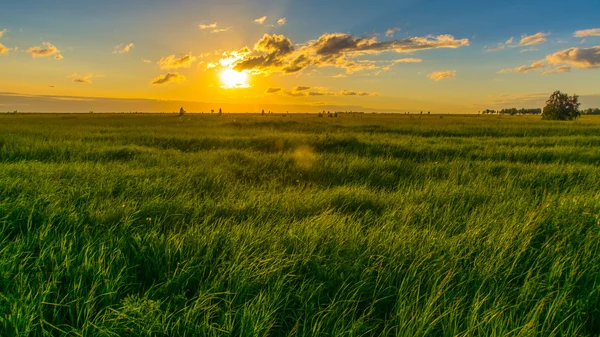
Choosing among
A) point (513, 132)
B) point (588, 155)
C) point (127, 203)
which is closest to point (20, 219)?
point (127, 203)

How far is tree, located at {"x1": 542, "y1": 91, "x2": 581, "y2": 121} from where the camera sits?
65.1 m

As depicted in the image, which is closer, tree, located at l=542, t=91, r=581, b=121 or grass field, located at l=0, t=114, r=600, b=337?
grass field, located at l=0, t=114, r=600, b=337

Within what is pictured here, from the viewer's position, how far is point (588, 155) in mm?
10227

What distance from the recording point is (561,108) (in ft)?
216

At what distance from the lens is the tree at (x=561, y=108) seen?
6512 cm

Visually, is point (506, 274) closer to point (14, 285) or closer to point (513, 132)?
point (14, 285)

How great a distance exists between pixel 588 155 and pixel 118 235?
535 inches

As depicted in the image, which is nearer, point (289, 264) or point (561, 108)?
point (289, 264)

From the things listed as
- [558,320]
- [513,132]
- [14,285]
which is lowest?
[558,320]

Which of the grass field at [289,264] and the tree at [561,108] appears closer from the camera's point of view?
the grass field at [289,264]

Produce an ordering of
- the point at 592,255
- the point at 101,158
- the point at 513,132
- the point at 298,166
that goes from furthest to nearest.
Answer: the point at 513,132 → the point at 101,158 → the point at 298,166 → the point at 592,255

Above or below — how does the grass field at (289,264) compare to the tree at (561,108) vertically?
below

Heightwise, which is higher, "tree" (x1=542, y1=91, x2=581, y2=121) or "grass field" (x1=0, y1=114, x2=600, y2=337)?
"tree" (x1=542, y1=91, x2=581, y2=121)

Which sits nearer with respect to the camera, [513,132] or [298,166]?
[298,166]
